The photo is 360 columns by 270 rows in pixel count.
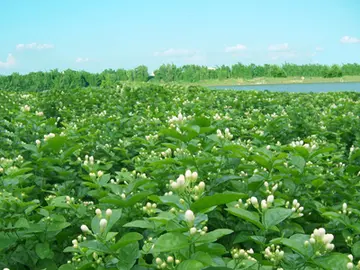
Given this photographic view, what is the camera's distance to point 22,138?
502 centimetres

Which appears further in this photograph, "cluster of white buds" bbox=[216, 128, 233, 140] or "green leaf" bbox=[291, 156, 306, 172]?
"cluster of white buds" bbox=[216, 128, 233, 140]

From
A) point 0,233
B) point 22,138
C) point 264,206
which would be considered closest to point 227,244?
point 264,206

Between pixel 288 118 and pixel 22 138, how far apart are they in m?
3.90

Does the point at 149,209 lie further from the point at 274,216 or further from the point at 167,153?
the point at 167,153

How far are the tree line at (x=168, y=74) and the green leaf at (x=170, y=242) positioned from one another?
2468 centimetres

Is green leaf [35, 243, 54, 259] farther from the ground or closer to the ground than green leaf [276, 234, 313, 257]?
closer to the ground

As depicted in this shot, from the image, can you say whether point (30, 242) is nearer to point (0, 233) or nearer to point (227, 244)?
point (0, 233)

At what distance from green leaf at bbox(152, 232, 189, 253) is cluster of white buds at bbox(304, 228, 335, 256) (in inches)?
21.5

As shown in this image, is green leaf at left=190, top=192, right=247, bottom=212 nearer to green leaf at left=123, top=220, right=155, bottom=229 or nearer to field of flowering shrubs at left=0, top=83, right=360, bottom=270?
field of flowering shrubs at left=0, top=83, right=360, bottom=270

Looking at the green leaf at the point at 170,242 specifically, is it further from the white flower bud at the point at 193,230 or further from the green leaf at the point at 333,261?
the green leaf at the point at 333,261

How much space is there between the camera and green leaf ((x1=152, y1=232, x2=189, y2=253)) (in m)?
1.54

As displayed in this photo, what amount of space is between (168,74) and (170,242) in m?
33.4

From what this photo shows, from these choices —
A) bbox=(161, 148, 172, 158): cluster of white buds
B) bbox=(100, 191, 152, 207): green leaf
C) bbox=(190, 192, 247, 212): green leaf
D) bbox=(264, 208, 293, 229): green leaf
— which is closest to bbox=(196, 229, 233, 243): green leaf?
bbox=(190, 192, 247, 212): green leaf

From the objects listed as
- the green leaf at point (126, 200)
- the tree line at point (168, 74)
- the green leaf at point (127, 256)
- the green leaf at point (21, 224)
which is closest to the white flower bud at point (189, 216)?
the green leaf at point (127, 256)
